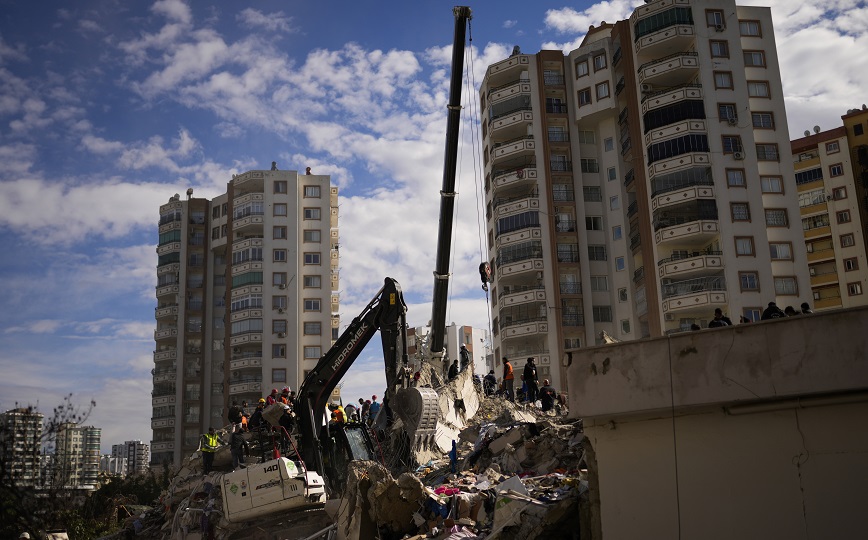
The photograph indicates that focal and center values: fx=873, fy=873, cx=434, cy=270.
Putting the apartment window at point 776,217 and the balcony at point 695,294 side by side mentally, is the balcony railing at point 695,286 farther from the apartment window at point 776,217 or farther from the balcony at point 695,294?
the apartment window at point 776,217

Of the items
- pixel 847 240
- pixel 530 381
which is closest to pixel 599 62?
pixel 847 240

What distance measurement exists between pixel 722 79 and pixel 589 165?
402 inches

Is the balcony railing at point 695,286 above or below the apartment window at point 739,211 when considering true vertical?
below

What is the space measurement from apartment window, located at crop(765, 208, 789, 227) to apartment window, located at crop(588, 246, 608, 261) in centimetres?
1046

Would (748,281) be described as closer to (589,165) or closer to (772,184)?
(772,184)

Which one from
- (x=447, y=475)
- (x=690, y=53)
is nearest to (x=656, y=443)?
(x=447, y=475)

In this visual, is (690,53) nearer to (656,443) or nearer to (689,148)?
(689,148)

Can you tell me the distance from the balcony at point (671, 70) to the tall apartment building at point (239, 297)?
31.7m

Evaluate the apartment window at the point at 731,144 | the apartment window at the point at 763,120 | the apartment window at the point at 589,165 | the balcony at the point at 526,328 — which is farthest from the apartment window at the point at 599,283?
the apartment window at the point at 763,120

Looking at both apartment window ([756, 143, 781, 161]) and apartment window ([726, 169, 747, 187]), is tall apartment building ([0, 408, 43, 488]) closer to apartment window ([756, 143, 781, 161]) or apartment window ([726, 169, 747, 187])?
apartment window ([726, 169, 747, 187])

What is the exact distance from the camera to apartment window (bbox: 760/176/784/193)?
51.8m

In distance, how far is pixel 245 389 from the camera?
230 ft

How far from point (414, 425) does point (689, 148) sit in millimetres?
33128

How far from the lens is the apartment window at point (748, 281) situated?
49062mm
